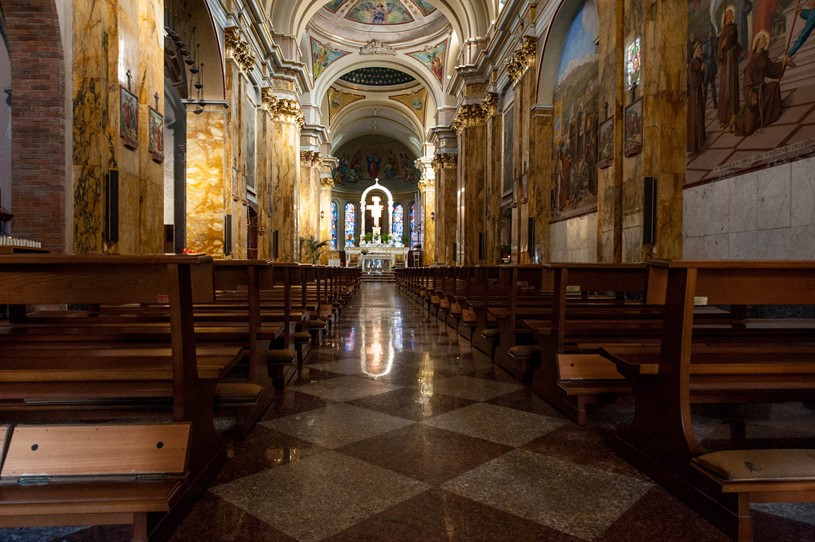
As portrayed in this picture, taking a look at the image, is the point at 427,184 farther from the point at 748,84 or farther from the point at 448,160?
the point at 748,84

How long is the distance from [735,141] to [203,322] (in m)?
5.62

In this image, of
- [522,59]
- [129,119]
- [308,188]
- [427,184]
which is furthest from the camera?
[427,184]

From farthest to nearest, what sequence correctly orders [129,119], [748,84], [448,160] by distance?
[448,160] → [129,119] → [748,84]

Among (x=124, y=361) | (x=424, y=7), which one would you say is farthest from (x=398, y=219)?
(x=124, y=361)

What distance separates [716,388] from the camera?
6.20 ft

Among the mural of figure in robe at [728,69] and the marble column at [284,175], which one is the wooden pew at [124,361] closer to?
the mural of figure in robe at [728,69]

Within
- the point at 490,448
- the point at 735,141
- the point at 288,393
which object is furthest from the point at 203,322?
A: the point at 735,141

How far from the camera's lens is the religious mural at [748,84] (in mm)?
4488

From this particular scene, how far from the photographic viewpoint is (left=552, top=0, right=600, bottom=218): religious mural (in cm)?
907

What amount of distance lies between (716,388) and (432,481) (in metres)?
1.18

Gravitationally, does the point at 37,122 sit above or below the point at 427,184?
below

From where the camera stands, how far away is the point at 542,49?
10.9 meters

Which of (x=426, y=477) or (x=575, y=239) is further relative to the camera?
(x=575, y=239)

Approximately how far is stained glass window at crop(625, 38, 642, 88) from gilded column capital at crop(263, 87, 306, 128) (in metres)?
11.0
